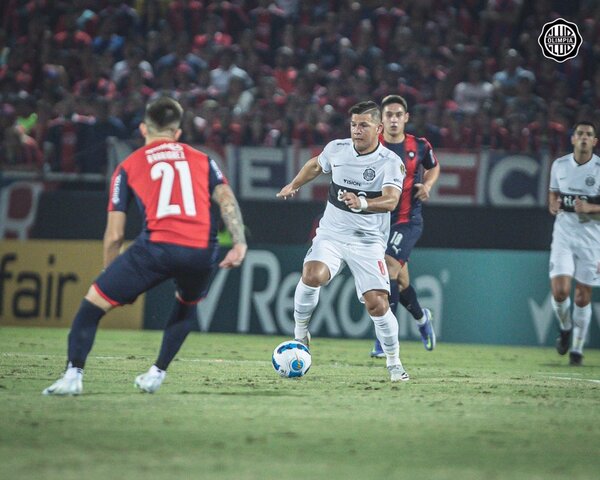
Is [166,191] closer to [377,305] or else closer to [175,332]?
[175,332]

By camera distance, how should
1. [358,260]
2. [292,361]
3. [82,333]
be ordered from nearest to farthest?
1. [82,333]
2. [292,361]
3. [358,260]

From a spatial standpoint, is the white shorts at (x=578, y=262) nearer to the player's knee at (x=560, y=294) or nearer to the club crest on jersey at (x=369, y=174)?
the player's knee at (x=560, y=294)

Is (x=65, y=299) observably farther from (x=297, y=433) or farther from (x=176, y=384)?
(x=297, y=433)

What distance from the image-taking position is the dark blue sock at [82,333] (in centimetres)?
741

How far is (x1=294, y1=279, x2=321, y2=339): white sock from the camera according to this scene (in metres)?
9.87

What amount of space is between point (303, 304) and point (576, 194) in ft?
13.5

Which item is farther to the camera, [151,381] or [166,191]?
[151,381]

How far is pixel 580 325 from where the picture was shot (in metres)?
12.7

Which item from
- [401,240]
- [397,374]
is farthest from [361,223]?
[401,240]

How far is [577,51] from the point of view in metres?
19.5

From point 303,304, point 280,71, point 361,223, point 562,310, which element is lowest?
point 562,310
